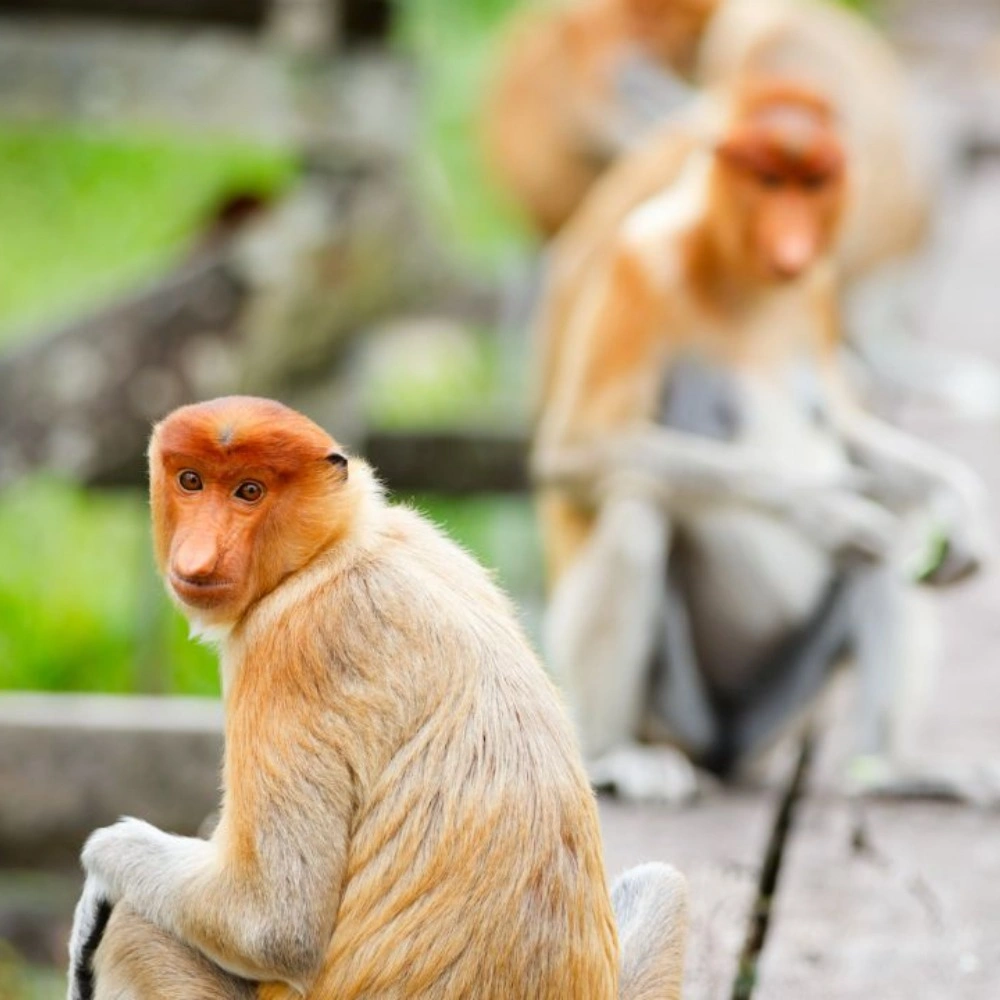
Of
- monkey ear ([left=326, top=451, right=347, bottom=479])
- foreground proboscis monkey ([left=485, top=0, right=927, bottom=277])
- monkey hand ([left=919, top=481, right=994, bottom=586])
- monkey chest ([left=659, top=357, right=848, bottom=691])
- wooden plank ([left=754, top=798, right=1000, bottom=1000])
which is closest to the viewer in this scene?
monkey ear ([left=326, top=451, right=347, bottom=479])

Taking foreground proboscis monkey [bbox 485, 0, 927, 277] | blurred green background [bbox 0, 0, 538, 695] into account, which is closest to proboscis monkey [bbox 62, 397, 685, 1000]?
blurred green background [bbox 0, 0, 538, 695]

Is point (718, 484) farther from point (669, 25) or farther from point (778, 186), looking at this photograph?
point (669, 25)

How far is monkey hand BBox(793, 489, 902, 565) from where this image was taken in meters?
5.19

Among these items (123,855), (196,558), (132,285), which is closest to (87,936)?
(123,855)

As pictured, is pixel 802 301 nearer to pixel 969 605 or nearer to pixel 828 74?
pixel 969 605

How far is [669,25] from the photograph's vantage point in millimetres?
11648

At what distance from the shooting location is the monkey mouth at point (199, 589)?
269 centimetres

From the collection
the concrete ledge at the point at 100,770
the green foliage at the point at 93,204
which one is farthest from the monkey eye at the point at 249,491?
the green foliage at the point at 93,204

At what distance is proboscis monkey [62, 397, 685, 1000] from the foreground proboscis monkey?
831 centimetres

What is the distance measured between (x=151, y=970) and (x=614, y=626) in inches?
98.2

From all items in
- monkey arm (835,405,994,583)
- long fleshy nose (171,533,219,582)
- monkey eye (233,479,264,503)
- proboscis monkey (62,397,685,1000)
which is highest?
monkey eye (233,479,264,503)

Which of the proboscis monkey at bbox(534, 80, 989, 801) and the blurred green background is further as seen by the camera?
the blurred green background

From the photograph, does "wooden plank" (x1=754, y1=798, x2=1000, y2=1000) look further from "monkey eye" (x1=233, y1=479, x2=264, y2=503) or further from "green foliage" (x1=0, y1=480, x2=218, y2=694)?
"green foliage" (x1=0, y1=480, x2=218, y2=694)

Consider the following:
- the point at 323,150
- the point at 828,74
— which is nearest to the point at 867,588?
the point at 323,150
